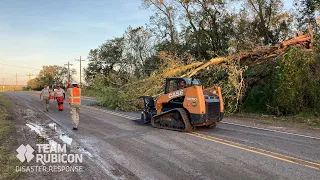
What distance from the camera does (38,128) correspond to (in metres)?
11.6

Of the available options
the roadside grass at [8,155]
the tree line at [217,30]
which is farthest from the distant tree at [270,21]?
the roadside grass at [8,155]

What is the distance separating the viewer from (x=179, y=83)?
38.6ft

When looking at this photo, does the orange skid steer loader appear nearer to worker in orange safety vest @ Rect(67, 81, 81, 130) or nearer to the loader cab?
the loader cab

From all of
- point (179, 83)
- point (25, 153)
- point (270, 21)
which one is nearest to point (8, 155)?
point (25, 153)

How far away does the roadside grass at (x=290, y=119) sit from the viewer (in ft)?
43.8

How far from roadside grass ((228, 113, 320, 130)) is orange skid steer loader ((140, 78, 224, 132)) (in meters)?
3.90

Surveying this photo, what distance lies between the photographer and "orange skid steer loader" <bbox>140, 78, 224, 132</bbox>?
10.7 m

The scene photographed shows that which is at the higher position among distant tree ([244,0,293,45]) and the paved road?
distant tree ([244,0,293,45])

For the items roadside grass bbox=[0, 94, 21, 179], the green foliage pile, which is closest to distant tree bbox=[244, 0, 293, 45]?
the green foliage pile

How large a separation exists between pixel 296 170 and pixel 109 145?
15.5 feet

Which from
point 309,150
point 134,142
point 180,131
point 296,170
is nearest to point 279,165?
point 296,170

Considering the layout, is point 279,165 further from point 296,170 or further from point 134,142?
point 134,142

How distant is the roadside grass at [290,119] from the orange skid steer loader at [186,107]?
153 inches

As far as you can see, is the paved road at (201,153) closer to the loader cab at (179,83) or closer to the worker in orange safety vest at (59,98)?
the loader cab at (179,83)
